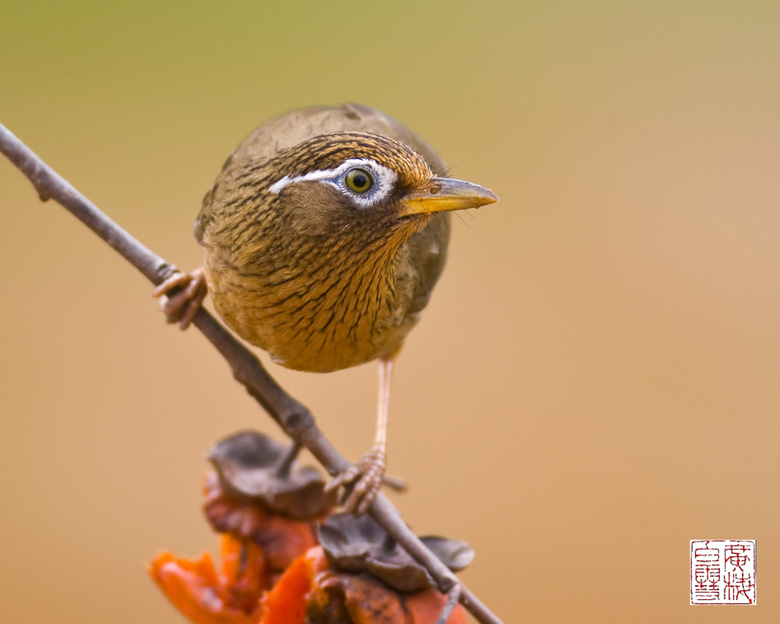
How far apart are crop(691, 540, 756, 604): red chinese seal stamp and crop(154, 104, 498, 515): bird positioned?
54cm

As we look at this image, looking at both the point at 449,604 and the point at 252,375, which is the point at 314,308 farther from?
the point at 449,604

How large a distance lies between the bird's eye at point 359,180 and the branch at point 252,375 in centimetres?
31

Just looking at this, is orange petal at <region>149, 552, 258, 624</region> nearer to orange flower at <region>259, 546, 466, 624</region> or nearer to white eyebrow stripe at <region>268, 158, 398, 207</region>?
orange flower at <region>259, 546, 466, 624</region>

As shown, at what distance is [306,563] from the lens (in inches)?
47.4

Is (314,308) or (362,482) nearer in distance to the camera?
(314,308)

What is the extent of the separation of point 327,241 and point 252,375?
0.23 metres

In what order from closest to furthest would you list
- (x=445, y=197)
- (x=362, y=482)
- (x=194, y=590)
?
1. (x=445, y=197)
2. (x=194, y=590)
3. (x=362, y=482)

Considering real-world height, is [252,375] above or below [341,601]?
above

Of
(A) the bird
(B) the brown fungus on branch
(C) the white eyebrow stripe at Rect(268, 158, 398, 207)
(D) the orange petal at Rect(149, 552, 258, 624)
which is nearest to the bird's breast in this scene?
(A) the bird

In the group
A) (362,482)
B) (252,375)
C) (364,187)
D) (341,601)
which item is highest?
(364,187)

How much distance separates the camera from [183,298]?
1492 millimetres

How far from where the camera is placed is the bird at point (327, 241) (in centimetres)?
113

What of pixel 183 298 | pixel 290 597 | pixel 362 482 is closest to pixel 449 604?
pixel 290 597

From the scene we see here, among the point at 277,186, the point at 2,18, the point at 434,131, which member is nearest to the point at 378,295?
the point at 277,186
